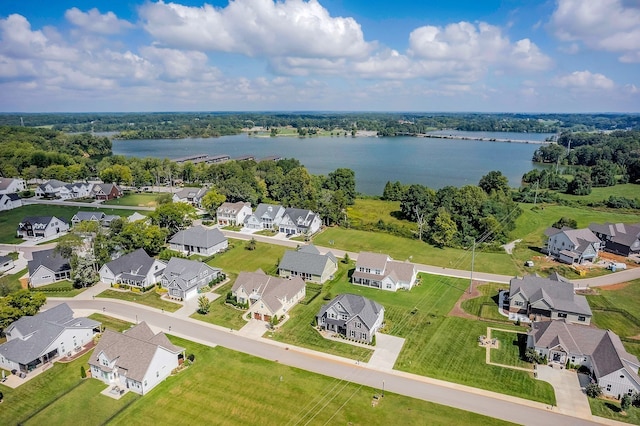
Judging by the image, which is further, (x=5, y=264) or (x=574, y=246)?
(x=574, y=246)

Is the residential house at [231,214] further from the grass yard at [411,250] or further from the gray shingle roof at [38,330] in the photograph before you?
the gray shingle roof at [38,330]

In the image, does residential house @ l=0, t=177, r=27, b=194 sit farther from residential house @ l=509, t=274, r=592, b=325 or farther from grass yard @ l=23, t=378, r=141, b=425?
residential house @ l=509, t=274, r=592, b=325

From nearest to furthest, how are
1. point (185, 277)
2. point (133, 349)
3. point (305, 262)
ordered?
point (133, 349)
point (185, 277)
point (305, 262)

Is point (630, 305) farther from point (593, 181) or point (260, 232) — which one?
point (593, 181)

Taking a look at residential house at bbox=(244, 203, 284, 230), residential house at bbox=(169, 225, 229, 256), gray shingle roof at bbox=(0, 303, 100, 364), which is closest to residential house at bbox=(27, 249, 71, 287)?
gray shingle roof at bbox=(0, 303, 100, 364)

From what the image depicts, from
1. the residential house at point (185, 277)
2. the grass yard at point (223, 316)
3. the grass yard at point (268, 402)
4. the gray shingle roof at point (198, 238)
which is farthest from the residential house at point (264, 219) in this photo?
the grass yard at point (268, 402)

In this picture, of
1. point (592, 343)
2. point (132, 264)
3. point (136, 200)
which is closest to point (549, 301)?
point (592, 343)

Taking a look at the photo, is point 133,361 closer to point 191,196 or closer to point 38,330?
point 38,330
